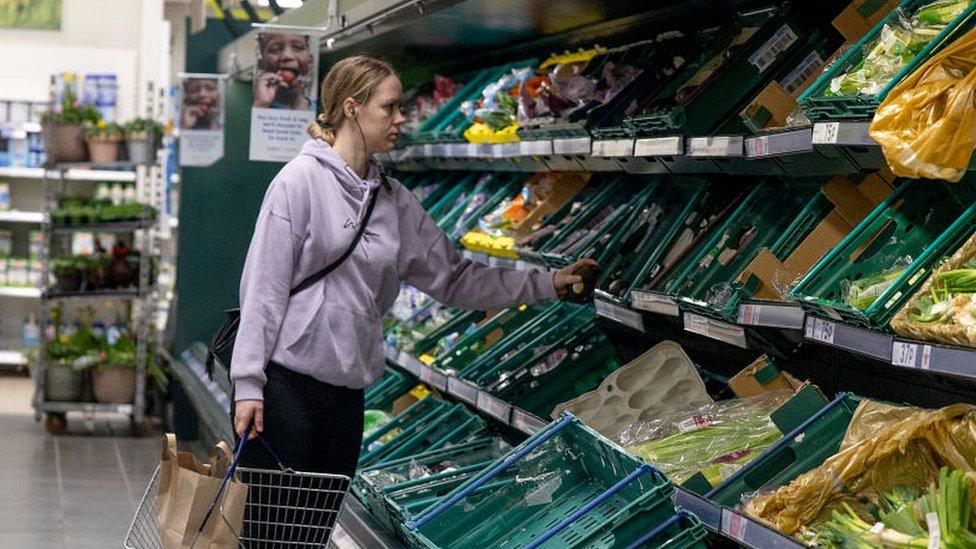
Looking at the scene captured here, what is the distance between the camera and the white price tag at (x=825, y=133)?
2879mm

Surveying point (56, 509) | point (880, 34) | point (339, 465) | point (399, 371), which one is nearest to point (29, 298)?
point (56, 509)

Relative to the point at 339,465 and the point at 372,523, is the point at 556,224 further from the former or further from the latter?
the point at 339,465

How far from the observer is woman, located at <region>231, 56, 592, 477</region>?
12.1 feet

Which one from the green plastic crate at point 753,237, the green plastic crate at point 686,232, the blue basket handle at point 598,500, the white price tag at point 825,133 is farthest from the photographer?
the green plastic crate at point 686,232

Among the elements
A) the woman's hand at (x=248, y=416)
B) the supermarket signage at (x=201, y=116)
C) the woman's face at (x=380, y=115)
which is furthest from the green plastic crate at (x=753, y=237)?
the supermarket signage at (x=201, y=116)

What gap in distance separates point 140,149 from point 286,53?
475 centimetres

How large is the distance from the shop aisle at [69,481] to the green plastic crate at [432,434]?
5.91 ft

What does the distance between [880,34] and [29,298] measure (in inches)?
458

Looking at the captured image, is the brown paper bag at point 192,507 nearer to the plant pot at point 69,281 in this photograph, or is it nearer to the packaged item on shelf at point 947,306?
the packaged item on shelf at point 947,306

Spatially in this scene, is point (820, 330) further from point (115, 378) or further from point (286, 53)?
point (115, 378)

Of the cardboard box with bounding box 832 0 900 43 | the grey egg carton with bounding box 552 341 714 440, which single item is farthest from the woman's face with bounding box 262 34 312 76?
the cardboard box with bounding box 832 0 900 43

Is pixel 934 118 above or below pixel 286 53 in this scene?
above

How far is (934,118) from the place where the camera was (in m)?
2.59

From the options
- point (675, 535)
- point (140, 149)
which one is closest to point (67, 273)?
point (140, 149)
